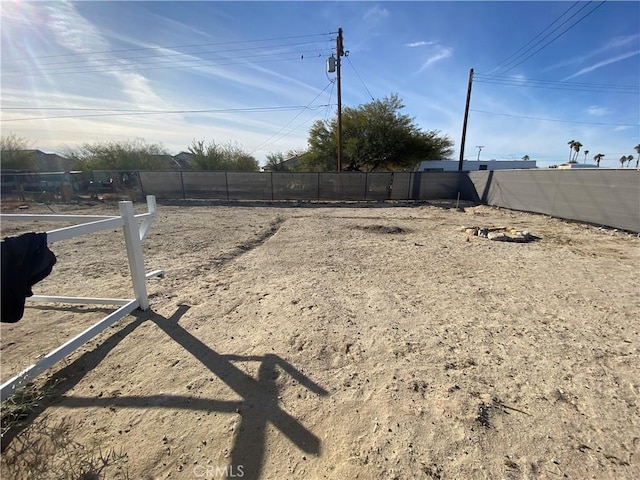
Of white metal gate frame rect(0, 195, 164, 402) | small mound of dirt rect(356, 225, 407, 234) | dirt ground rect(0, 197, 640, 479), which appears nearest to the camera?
dirt ground rect(0, 197, 640, 479)

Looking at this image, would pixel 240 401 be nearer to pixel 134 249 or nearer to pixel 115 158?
pixel 134 249

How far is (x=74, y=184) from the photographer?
1614 cm

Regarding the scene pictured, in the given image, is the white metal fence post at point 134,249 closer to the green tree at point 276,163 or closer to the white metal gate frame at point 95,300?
the white metal gate frame at point 95,300

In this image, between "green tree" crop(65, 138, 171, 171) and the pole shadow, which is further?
"green tree" crop(65, 138, 171, 171)

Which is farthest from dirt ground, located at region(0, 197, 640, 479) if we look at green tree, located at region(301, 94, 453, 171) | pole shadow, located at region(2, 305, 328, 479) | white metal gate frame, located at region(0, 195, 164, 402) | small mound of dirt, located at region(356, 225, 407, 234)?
green tree, located at region(301, 94, 453, 171)

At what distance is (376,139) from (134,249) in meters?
22.6

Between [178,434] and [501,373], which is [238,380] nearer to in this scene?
[178,434]

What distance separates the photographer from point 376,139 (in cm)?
2298

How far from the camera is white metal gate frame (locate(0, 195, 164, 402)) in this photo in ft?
6.46

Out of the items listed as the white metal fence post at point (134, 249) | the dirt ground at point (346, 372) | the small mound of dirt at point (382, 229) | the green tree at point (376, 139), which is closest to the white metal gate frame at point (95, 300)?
the white metal fence post at point (134, 249)

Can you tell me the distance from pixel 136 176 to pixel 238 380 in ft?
59.0

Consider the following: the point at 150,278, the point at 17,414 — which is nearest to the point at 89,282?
the point at 150,278

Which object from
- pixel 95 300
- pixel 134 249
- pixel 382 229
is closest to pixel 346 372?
pixel 134 249

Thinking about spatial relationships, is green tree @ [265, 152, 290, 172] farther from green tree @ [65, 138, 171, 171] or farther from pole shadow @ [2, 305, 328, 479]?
pole shadow @ [2, 305, 328, 479]
